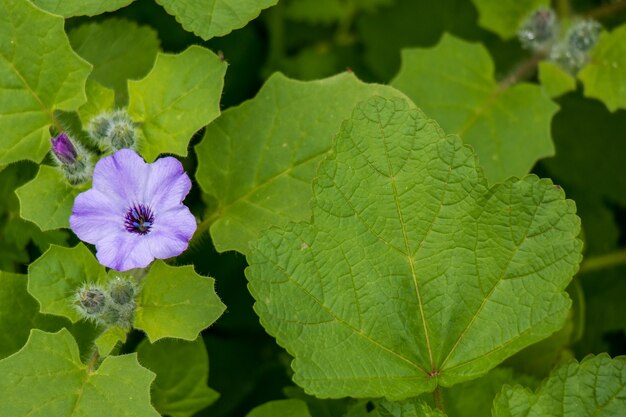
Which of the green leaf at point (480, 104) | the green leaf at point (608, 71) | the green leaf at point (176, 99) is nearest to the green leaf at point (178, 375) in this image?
the green leaf at point (176, 99)

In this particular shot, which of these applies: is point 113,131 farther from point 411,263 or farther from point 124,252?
point 411,263

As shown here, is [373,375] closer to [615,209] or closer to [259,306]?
[259,306]

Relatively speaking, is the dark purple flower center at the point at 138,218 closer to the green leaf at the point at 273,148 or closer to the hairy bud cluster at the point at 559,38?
the green leaf at the point at 273,148

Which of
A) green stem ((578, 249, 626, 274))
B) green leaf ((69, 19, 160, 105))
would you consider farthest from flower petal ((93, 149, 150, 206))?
green stem ((578, 249, 626, 274))

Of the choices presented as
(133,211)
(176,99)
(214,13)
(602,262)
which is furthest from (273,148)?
(602,262)

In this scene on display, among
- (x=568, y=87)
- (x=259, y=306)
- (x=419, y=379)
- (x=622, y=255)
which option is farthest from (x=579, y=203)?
(x=259, y=306)
